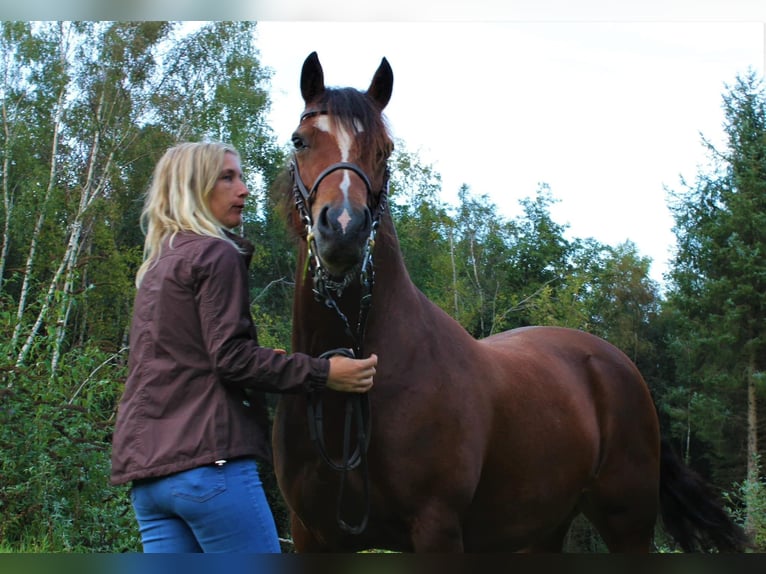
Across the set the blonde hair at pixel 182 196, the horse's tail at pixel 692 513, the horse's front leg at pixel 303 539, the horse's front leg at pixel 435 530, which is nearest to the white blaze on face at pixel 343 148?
the blonde hair at pixel 182 196

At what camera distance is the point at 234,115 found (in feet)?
23.7

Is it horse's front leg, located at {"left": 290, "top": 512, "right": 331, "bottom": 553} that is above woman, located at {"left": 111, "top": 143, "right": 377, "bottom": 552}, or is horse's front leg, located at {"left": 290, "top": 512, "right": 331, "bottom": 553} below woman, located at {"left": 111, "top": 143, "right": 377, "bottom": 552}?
below

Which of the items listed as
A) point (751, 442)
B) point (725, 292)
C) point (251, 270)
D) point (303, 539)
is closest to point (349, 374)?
point (303, 539)

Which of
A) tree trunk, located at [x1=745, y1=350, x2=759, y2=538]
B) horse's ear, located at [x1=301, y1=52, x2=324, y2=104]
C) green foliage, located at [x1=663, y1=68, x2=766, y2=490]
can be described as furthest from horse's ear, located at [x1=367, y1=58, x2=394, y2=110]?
green foliage, located at [x1=663, y1=68, x2=766, y2=490]

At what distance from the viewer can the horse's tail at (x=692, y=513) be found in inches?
155

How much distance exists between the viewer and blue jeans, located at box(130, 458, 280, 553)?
5.65 feet

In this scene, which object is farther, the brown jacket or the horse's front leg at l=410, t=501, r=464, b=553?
the horse's front leg at l=410, t=501, r=464, b=553

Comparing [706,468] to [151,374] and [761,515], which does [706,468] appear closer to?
[761,515]

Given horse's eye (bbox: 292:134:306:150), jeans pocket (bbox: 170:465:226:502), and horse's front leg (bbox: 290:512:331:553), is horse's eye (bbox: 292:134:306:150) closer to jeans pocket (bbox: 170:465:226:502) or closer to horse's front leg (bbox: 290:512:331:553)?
jeans pocket (bbox: 170:465:226:502)

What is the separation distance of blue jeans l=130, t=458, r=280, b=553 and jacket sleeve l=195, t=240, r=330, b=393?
0.20 meters

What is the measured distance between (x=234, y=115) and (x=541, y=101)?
284 centimetres

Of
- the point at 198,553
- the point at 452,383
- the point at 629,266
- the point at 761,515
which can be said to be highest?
the point at 629,266

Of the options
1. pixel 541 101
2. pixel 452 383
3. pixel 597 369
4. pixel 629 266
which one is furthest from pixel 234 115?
pixel 452 383

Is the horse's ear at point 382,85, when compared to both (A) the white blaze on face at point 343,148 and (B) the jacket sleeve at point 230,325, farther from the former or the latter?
(B) the jacket sleeve at point 230,325
